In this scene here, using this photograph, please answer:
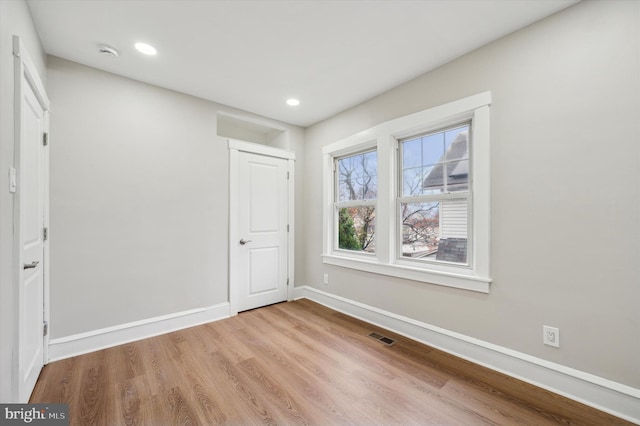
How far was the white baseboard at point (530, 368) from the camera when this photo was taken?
159cm

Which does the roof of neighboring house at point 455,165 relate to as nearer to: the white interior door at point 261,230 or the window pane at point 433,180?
the window pane at point 433,180

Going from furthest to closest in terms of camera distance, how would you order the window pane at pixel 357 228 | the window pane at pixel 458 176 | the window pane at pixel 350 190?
the window pane at pixel 350 190
the window pane at pixel 357 228
the window pane at pixel 458 176

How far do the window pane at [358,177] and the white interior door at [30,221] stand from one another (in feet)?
9.50

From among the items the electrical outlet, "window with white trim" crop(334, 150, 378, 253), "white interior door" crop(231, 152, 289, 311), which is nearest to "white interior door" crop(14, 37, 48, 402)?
"white interior door" crop(231, 152, 289, 311)

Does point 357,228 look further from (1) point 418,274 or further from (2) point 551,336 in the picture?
(2) point 551,336

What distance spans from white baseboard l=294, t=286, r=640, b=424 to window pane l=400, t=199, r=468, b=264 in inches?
26.8

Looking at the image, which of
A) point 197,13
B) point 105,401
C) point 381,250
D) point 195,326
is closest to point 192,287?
point 195,326

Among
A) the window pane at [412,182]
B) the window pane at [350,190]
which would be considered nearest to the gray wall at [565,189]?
the window pane at [412,182]

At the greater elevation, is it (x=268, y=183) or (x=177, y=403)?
(x=268, y=183)

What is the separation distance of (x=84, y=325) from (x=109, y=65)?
2.38m

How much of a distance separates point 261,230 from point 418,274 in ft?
6.83

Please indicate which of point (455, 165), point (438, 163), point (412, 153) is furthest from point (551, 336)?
point (412, 153)

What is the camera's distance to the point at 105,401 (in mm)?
1757

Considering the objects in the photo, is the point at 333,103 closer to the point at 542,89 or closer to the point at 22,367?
the point at 542,89
